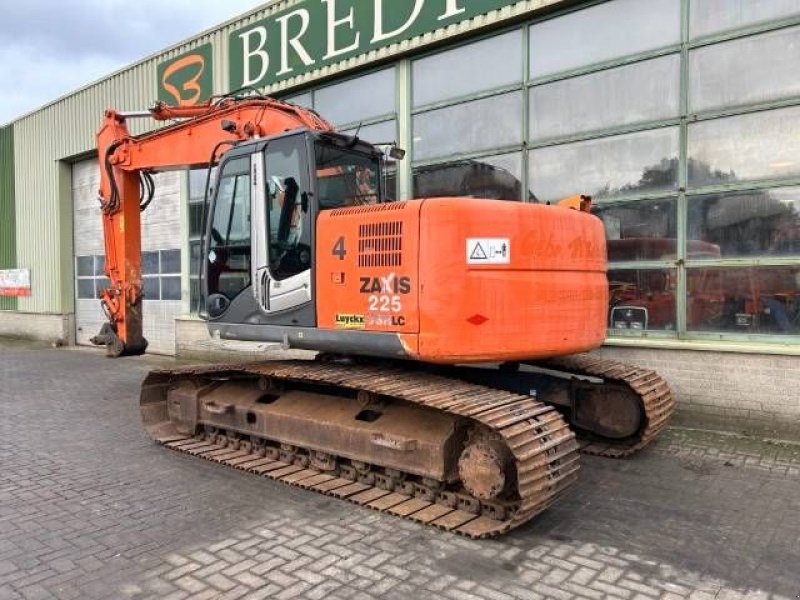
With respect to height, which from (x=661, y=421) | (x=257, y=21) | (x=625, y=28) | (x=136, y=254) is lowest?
(x=661, y=421)

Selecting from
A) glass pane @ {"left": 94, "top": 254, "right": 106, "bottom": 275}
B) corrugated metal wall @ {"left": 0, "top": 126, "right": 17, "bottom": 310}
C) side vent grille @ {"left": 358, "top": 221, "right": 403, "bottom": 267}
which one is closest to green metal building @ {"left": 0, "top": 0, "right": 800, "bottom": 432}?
side vent grille @ {"left": 358, "top": 221, "right": 403, "bottom": 267}

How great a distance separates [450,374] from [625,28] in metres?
4.96

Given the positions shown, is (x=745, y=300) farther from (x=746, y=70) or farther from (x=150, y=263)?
(x=150, y=263)

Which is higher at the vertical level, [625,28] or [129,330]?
[625,28]

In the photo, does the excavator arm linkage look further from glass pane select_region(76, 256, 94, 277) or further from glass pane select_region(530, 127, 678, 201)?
glass pane select_region(76, 256, 94, 277)

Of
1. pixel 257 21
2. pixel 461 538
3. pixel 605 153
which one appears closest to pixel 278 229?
pixel 461 538

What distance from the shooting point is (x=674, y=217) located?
24.4 feet

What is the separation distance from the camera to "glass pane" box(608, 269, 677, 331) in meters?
7.53

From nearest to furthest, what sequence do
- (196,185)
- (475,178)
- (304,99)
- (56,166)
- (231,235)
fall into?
(231,235) < (475,178) < (304,99) < (196,185) < (56,166)

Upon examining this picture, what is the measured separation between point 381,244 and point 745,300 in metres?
4.45

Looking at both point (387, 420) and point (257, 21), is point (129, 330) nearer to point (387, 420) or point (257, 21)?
point (387, 420)

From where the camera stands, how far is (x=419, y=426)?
4.92 m

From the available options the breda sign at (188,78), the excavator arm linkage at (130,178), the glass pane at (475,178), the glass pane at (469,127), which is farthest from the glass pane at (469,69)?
the breda sign at (188,78)

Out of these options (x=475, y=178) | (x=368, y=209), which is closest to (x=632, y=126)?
(x=475, y=178)
